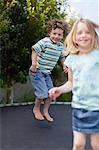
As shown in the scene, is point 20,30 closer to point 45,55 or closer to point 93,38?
point 45,55

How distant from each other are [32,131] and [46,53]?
70cm

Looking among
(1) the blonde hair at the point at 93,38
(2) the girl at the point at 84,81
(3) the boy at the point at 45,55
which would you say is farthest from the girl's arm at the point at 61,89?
(3) the boy at the point at 45,55

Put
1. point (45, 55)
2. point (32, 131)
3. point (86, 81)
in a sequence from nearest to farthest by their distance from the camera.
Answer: point (86, 81), point (32, 131), point (45, 55)

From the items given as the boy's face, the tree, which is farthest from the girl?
the tree

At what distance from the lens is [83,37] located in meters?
1.98

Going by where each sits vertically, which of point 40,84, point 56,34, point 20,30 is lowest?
point 40,84

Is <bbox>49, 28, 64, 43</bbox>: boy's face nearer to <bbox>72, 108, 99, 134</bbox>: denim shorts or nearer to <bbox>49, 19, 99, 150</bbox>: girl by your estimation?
<bbox>49, 19, 99, 150</bbox>: girl

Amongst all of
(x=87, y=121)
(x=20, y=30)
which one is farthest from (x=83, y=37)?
(x=20, y=30)

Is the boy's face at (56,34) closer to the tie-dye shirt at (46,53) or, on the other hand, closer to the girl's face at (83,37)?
the tie-dye shirt at (46,53)

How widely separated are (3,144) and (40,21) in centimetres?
176

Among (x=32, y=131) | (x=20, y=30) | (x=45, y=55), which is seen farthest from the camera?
(x=20, y=30)

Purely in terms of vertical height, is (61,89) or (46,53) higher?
(46,53)

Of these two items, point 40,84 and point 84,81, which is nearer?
point 84,81

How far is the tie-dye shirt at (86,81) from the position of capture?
1941mm
